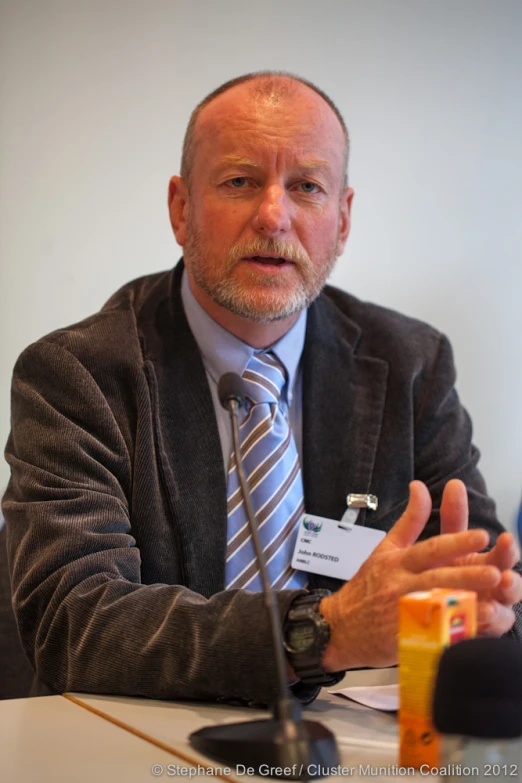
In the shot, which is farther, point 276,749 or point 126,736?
point 126,736

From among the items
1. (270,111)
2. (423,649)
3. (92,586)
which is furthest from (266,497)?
(423,649)

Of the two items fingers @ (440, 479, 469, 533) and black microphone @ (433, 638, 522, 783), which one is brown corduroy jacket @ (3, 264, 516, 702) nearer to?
fingers @ (440, 479, 469, 533)

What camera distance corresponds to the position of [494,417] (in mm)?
3039

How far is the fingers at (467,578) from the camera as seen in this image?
3.37ft

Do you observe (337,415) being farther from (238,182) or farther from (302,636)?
(302,636)

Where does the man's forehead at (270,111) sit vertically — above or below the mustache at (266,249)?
above

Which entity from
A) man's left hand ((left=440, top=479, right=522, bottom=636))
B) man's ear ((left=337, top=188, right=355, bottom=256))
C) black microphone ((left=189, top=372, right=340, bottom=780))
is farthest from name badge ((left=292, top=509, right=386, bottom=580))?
black microphone ((left=189, top=372, right=340, bottom=780))

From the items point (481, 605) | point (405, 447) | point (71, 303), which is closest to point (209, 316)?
point (405, 447)

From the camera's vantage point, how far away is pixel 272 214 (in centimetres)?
174

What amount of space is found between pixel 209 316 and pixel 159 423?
1.11ft

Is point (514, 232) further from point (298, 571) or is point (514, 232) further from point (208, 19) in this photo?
point (298, 571)

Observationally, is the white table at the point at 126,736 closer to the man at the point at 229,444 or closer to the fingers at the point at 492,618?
the man at the point at 229,444

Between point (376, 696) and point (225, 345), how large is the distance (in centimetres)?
85

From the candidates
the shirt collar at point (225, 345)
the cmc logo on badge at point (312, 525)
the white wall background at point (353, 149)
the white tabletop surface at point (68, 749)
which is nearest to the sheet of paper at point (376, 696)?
the white tabletop surface at point (68, 749)
